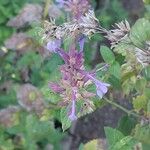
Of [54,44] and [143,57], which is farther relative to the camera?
[54,44]

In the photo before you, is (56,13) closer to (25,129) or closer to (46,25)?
(25,129)

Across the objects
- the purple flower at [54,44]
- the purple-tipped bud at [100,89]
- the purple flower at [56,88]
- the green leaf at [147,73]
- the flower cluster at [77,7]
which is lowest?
the green leaf at [147,73]

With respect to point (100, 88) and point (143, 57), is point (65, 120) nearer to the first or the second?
point (100, 88)

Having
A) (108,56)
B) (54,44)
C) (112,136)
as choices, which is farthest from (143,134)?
(54,44)

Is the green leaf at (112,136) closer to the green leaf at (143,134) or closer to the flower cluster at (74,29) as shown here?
the green leaf at (143,134)

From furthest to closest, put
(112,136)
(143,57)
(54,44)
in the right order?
(112,136), (54,44), (143,57)

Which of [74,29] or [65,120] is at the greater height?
[74,29]

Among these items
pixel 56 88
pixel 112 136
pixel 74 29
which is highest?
pixel 74 29

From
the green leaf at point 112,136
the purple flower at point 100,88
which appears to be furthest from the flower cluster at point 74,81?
the green leaf at point 112,136

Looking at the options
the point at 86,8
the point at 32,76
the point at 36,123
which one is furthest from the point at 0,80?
the point at 86,8
